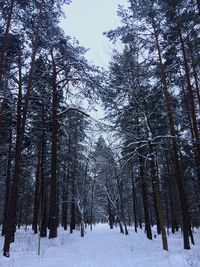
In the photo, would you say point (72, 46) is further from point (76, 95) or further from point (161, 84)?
point (161, 84)

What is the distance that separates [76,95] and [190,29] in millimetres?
8091

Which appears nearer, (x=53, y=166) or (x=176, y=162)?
(x=176, y=162)

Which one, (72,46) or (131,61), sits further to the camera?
(72,46)

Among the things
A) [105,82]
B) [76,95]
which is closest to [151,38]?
[105,82]

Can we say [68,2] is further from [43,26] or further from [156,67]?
[156,67]

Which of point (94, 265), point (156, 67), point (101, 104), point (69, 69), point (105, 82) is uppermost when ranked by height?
point (69, 69)

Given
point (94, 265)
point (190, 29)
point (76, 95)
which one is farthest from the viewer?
point (76, 95)

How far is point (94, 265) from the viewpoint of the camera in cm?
953

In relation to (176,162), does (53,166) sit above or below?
above

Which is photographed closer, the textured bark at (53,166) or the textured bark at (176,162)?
the textured bark at (176,162)

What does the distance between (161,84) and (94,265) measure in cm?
1062

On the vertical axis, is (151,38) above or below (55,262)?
above

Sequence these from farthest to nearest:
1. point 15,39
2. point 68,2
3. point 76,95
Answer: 1. point 76,95
2. point 68,2
3. point 15,39

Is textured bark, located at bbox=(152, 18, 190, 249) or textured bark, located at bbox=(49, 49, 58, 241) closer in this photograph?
textured bark, located at bbox=(152, 18, 190, 249)
